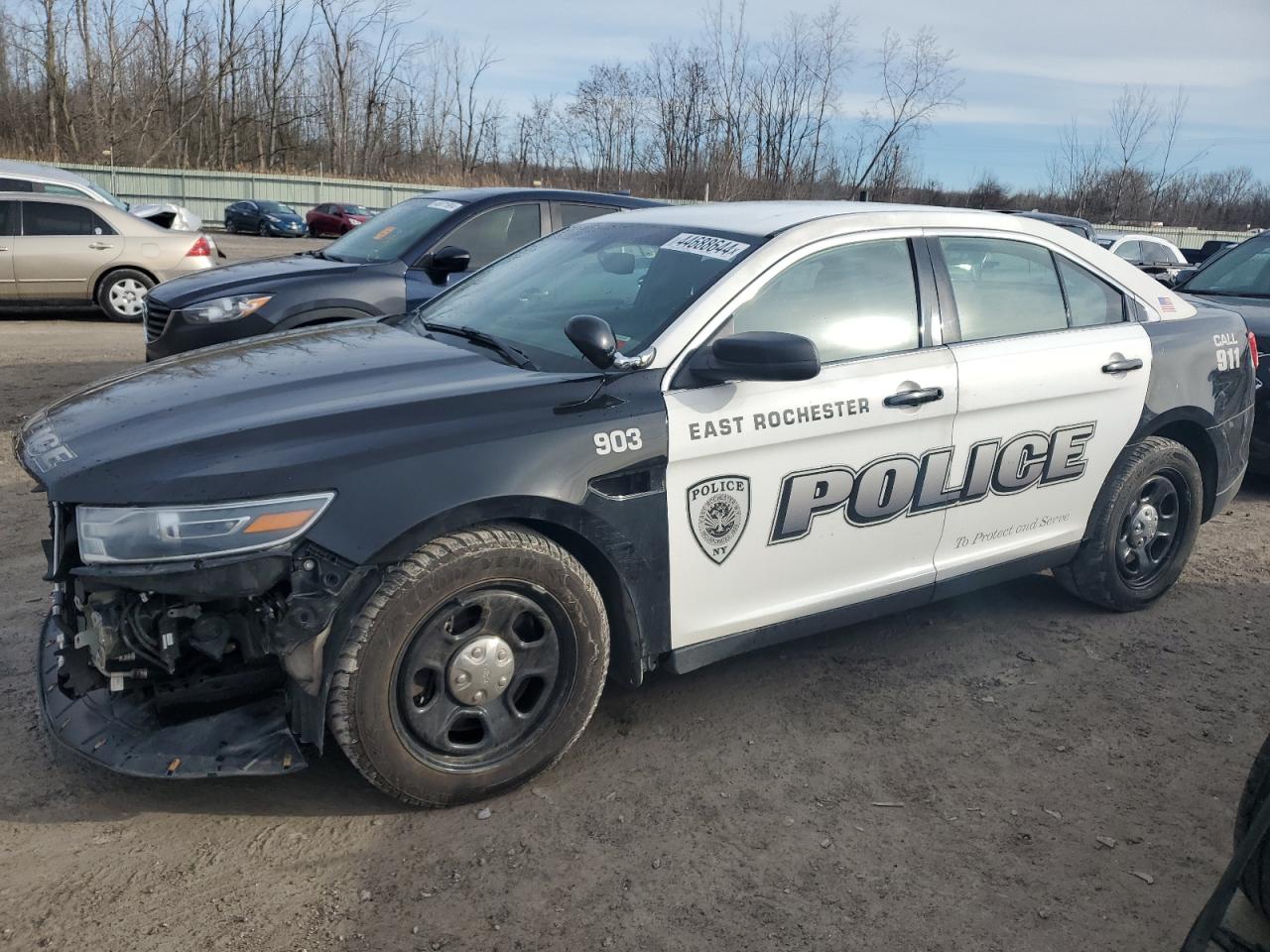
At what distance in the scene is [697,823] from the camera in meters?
3.01

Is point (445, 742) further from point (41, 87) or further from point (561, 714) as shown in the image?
point (41, 87)

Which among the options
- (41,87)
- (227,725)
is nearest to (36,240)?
(227,725)

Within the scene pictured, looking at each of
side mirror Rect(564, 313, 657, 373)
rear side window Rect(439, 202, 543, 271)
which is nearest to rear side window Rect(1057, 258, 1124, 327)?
side mirror Rect(564, 313, 657, 373)

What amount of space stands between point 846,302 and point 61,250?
35.1 feet

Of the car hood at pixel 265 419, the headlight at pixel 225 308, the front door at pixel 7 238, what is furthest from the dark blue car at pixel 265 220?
the car hood at pixel 265 419

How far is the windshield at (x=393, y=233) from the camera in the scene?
7.13 m

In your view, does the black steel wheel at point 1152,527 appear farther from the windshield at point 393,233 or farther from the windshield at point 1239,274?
the windshield at point 393,233

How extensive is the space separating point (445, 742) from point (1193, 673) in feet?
9.91

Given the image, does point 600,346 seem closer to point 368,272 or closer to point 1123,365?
point 1123,365

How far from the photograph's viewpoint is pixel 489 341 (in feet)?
12.0

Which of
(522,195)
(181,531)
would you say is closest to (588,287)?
(181,531)

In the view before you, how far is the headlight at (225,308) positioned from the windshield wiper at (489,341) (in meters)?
2.96

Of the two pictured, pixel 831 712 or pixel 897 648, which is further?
pixel 897 648

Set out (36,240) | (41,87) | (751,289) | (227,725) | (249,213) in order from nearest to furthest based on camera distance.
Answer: (227,725) → (751,289) → (36,240) → (249,213) → (41,87)
